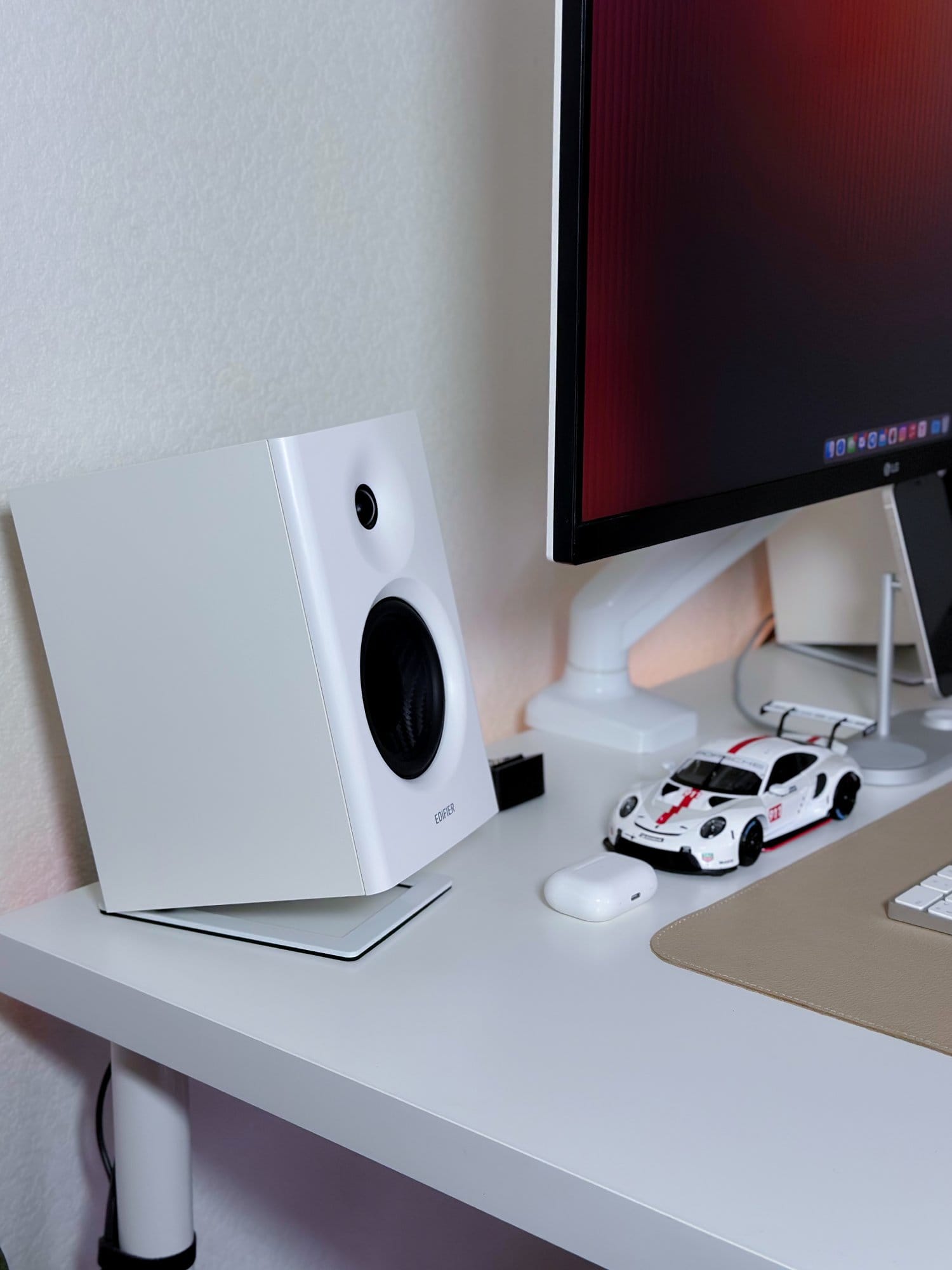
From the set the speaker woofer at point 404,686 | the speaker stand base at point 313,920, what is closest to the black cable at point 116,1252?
the speaker stand base at point 313,920

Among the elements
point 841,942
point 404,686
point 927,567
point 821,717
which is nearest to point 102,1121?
point 404,686

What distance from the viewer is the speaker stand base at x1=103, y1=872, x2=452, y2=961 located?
69cm

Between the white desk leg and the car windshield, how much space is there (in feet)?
1.16

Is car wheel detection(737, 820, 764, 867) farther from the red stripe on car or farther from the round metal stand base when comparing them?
the round metal stand base

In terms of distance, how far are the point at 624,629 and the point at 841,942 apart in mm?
413

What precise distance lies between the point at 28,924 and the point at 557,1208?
0.37 m

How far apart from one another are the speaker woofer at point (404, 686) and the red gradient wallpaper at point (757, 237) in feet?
0.40

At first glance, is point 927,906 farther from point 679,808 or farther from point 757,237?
point 757,237

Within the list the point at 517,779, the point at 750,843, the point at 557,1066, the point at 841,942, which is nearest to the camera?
the point at 557,1066

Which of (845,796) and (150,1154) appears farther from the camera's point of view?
(845,796)

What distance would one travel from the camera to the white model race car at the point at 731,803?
774 mm

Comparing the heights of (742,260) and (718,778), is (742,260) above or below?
above

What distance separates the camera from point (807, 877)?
77 centimetres

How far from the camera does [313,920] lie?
0.71 m
